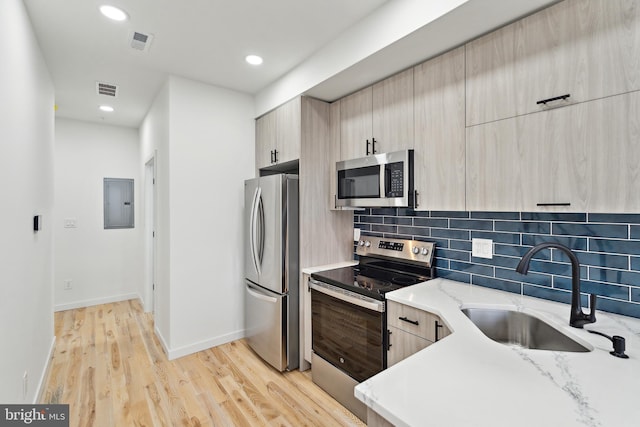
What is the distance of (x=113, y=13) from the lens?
202 cm

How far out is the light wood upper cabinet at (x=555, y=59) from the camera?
1308 mm

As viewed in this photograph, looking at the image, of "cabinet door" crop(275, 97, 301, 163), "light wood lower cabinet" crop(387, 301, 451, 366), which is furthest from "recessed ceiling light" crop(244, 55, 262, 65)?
"light wood lower cabinet" crop(387, 301, 451, 366)

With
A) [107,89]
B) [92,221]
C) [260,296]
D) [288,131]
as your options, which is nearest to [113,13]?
[288,131]

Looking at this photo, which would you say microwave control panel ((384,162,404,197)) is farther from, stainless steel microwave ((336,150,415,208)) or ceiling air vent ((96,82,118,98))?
ceiling air vent ((96,82,118,98))

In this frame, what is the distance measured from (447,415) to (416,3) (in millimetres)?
1957

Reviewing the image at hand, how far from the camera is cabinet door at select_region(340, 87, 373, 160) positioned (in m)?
2.51

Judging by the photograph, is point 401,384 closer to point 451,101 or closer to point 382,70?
point 451,101

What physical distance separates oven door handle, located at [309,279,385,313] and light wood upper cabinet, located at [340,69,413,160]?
3.60 ft

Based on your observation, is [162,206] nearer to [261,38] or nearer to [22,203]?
[22,203]

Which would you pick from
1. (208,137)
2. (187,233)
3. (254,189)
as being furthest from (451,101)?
(187,233)

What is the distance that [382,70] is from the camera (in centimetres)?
224

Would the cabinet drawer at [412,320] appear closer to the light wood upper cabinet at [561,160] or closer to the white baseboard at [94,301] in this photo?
the light wood upper cabinet at [561,160]

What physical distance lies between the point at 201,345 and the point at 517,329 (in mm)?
2765

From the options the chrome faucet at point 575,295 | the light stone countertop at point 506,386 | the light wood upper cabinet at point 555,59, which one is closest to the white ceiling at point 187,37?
the light wood upper cabinet at point 555,59
